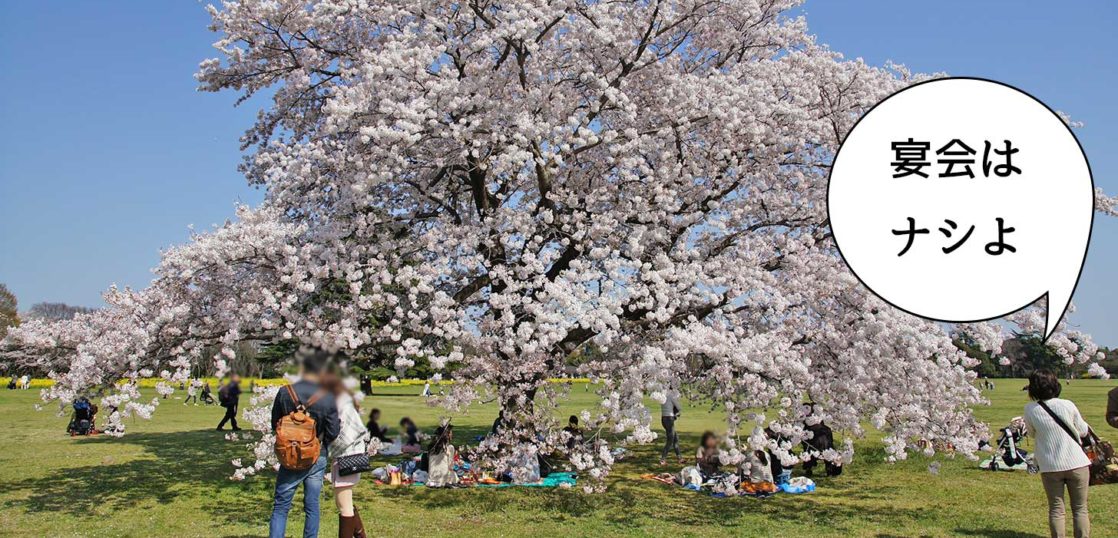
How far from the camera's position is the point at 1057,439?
7.39 metres

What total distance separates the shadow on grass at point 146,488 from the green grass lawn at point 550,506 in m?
0.03

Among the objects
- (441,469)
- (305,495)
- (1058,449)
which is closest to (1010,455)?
(1058,449)

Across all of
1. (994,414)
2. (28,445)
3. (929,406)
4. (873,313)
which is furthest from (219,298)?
(994,414)

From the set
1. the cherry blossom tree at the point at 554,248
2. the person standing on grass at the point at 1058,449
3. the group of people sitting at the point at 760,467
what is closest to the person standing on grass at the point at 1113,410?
the person standing on grass at the point at 1058,449

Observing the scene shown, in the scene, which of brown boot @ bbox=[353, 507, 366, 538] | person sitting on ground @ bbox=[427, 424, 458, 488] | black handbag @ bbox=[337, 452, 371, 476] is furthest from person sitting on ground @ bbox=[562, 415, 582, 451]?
black handbag @ bbox=[337, 452, 371, 476]

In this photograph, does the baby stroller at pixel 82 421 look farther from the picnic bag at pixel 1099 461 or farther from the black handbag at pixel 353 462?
the picnic bag at pixel 1099 461

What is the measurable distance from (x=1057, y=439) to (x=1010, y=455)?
896cm

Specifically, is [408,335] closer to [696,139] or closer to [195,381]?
[195,381]

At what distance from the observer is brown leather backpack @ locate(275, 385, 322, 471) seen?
6.04 metres

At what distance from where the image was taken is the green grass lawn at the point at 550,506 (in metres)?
9.88

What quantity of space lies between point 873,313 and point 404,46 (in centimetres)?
785

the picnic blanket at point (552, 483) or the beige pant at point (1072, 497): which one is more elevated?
the beige pant at point (1072, 497)

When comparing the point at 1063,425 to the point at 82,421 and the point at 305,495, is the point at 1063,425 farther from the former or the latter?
the point at 82,421

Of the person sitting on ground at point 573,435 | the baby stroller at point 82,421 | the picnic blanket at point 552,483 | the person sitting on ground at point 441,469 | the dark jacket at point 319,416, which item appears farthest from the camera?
the baby stroller at point 82,421
